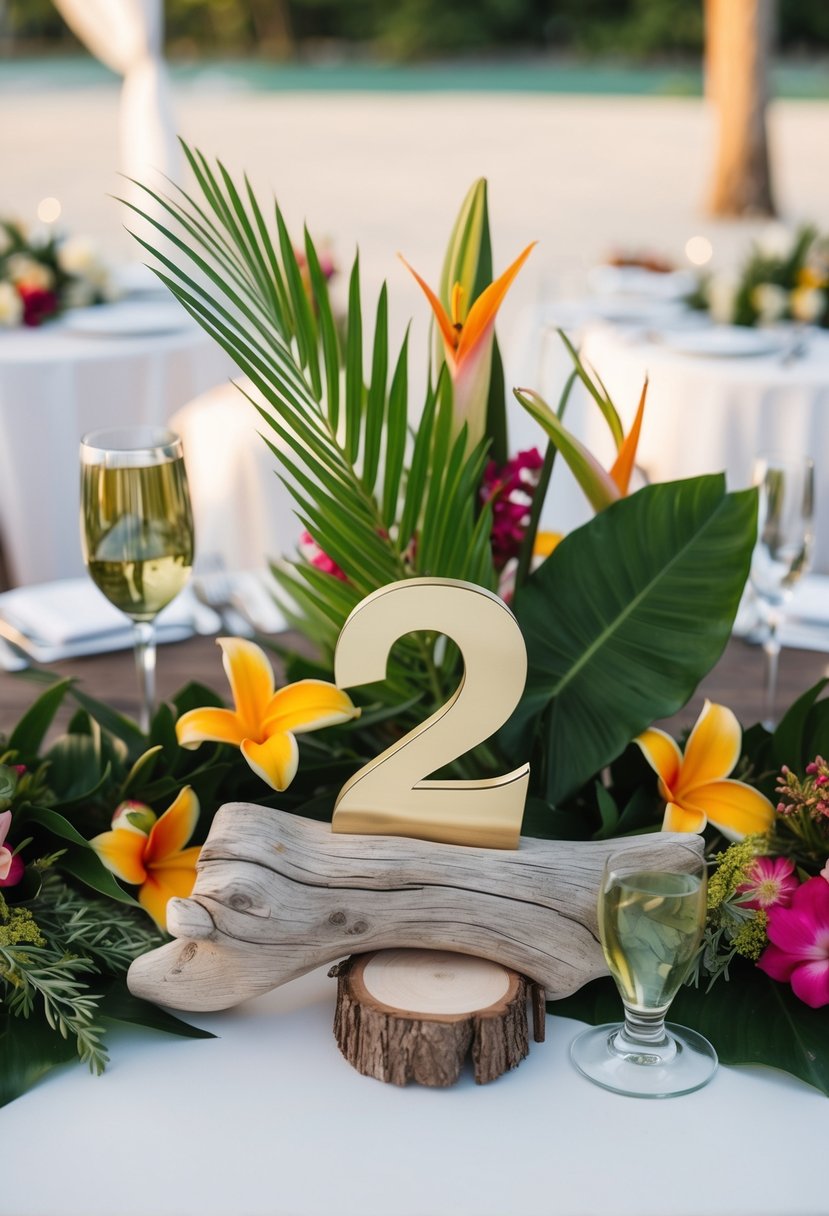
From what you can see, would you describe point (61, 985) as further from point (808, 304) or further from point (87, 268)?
point (808, 304)

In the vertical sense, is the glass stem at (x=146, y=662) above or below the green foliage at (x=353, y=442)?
below

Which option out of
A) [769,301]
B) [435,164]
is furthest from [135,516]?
[435,164]

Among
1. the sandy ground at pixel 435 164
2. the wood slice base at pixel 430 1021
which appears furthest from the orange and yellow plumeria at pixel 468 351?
the sandy ground at pixel 435 164

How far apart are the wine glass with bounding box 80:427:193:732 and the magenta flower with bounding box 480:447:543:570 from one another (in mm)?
227

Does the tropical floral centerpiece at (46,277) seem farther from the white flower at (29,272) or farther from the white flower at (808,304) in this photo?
the white flower at (808,304)

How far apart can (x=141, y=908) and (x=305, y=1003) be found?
0.13m

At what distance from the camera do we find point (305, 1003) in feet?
2.64

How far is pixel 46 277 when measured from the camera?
3.04m

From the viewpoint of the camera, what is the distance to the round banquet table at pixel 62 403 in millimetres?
2797

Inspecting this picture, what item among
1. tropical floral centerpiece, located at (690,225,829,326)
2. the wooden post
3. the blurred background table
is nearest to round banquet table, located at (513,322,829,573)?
tropical floral centerpiece, located at (690,225,829,326)

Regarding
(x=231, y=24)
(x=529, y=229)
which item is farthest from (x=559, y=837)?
(x=231, y=24)

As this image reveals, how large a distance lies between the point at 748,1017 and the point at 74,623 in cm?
84

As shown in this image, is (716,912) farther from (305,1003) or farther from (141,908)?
(141,908)

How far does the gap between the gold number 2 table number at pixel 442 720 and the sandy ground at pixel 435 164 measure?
228 inches
